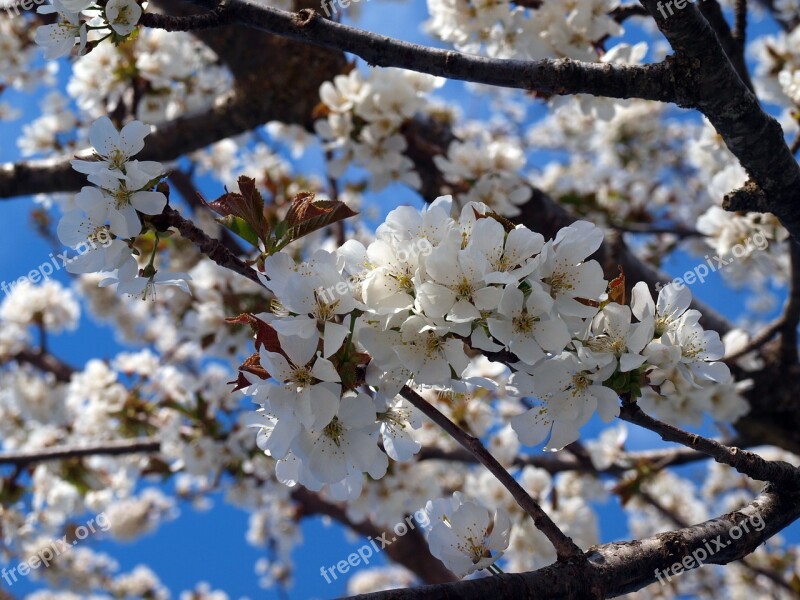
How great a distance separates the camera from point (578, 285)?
1000mm

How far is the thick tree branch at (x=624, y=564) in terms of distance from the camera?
0.90 meters

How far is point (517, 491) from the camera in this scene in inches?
41.9

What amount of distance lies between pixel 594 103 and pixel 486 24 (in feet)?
1.46

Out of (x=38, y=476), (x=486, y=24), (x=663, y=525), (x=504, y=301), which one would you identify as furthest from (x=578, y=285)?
(x=663, y=525)

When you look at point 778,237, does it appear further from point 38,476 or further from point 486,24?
point 38,476

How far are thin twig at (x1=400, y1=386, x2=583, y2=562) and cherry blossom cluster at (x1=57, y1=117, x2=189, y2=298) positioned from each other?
44cm

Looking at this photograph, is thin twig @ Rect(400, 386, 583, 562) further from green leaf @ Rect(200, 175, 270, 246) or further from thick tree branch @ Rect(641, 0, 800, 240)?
thick tree branch @ Rect(641, 0, 800, 240)

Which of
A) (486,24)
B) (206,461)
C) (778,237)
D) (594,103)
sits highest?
(486,24)

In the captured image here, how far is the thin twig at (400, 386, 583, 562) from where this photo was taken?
1010mm

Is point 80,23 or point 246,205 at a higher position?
point 80,23

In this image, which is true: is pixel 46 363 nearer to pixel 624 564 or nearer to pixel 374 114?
pixel 374 114

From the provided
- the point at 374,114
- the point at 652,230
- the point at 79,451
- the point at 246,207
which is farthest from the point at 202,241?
the point at 652,230

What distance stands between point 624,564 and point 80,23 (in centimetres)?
142

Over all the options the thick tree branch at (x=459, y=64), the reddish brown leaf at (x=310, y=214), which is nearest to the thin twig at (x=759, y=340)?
the thick tree branch at (x=459, y=64)
